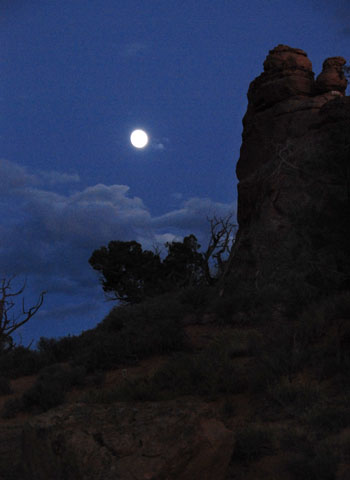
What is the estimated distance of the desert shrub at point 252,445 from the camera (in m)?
4.76

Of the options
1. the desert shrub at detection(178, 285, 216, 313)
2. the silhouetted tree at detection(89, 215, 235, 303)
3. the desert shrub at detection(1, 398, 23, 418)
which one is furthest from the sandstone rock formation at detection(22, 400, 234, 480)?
the silhouetted tree at detection(89, 215, 235, 303)

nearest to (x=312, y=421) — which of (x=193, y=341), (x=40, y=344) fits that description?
(x=193, y=341)

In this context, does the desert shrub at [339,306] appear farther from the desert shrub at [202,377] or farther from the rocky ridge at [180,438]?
the desert shrub at [202,377]

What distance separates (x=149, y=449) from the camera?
362 centimetres

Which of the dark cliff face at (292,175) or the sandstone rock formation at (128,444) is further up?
the dark cliff face at (292,175)

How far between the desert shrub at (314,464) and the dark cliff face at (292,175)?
13.6 feet

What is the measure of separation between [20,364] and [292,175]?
34.3 feet

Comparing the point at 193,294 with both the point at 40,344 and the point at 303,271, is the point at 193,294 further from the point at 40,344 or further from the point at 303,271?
the point at 303,271

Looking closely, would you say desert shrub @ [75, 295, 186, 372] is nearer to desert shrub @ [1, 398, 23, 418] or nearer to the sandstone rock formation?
desert shrub @ [1, 398, 23, 418]

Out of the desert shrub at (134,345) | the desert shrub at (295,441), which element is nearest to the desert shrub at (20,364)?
the desert shrub at (134,345)

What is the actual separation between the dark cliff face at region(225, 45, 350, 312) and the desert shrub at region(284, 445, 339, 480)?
415cm

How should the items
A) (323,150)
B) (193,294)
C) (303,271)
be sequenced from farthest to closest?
(193,294)
(323,150)
(303,271)

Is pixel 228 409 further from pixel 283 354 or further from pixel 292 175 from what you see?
pixel 292 175

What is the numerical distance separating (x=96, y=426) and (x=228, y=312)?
966 cm
